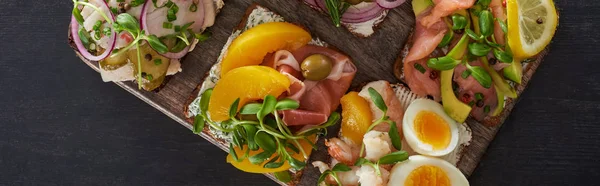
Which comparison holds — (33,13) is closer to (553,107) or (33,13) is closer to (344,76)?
(344,76)

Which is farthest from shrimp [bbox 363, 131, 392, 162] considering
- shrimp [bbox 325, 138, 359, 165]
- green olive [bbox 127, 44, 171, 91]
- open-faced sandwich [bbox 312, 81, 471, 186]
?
green olive [bbox 127, 44, 171, 91]

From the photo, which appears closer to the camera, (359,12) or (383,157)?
(383,157)

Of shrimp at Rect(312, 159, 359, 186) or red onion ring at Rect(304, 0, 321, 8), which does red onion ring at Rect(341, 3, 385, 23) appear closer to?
red onion ring at Rect(304, 0, 321, 8)

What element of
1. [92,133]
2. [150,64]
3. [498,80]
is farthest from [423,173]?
[92,133]

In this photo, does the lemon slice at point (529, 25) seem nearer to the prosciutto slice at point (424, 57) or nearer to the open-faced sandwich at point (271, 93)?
the prosciutto slice at point (424, 57)

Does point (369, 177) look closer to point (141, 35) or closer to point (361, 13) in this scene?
point (361, 13)
